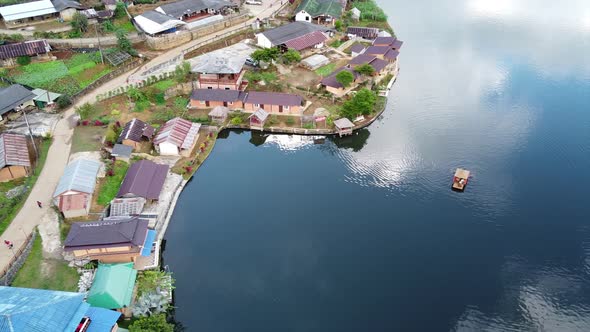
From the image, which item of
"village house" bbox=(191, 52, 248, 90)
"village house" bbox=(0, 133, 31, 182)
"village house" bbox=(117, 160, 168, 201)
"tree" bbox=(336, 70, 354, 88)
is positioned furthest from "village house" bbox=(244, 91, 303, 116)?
"village house" bbox=(0, 133, 31, 182)

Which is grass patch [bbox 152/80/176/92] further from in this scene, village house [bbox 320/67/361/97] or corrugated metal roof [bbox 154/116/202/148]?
village house [bbox 320/67/361/97]

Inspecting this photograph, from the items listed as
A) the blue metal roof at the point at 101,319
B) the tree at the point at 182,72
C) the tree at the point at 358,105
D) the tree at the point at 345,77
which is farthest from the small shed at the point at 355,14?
the blue metal roof at the point at 101,319

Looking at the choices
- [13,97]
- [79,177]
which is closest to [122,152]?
[79,177]

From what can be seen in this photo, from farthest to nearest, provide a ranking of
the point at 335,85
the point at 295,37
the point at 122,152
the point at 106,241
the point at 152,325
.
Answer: the point at 295,37, the point at 335,85, the point at 122,152, the point at 106,241, the point at 152,325

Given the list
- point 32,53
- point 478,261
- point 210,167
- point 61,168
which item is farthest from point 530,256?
point 32,53

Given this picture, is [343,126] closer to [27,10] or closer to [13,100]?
[13,100]

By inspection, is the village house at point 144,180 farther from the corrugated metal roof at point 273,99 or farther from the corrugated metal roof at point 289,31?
the corrugated metal roof at point 289,31
